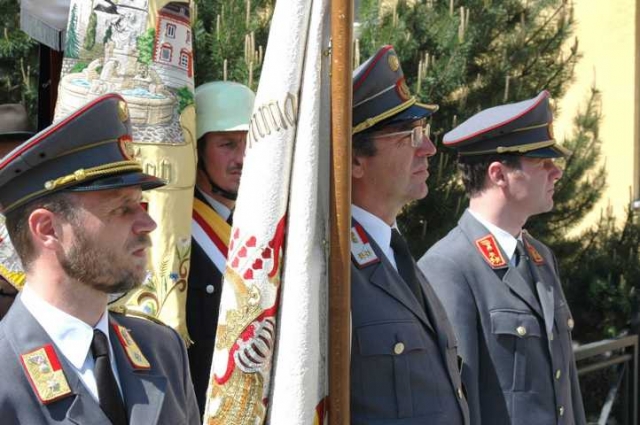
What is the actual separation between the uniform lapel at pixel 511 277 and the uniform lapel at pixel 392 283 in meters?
0.76

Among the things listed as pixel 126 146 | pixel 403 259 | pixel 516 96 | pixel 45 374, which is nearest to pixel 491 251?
pixel 403 259

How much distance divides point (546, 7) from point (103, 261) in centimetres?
460

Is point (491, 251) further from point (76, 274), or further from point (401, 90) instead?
point (76, 274)

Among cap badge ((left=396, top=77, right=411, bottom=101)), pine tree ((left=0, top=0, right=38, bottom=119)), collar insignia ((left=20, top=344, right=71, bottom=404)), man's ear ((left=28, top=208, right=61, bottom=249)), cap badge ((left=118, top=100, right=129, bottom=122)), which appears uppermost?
pine tree ((left=0, top=0, right=38, bottom=119))

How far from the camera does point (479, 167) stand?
13.1ft

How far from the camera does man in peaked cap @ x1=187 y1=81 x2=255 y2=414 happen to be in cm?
329

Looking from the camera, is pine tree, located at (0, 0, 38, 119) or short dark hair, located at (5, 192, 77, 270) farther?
pine tree, located at (0, 0, 38, 119)

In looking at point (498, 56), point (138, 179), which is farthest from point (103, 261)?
point (498, 56)

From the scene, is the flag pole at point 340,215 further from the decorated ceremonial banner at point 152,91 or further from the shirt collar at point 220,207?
the shirt collar at point 220,207

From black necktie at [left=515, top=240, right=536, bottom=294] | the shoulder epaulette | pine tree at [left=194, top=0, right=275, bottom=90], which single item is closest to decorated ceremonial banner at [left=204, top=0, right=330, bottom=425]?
black necktie at [left=515, top=240, right=536, bottom=294]

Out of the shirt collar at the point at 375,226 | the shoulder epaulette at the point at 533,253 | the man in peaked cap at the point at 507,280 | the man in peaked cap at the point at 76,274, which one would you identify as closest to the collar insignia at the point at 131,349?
the man in peaked cap at the point at 76,274

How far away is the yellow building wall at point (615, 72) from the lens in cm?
868

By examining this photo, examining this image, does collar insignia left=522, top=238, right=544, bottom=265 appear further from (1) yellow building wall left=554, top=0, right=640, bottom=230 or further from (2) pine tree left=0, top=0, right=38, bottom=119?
(1) yellow building wall left=554, top=0, right=640, bottom=230

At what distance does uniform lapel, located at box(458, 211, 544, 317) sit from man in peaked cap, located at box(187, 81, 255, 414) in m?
0.89
